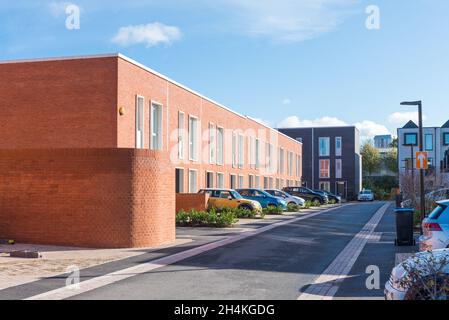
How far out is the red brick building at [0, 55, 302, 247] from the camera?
16.3m

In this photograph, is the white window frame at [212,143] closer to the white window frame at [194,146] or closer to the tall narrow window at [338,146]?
the white window frame at [194,146]

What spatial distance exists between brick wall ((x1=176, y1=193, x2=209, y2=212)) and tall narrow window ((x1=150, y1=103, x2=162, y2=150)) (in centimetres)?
280

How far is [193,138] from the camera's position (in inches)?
1406

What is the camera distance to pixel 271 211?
110 ft

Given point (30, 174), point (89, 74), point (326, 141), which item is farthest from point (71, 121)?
point (326, 141)

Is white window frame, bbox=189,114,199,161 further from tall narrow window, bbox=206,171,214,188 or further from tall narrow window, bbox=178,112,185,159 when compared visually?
tall narrow window, bbox=206,171,214,188

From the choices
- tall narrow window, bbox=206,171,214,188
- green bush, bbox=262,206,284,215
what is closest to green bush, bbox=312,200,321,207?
tall narrow window, bbox=206,171,214,188

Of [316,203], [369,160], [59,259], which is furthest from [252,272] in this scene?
[369,160]

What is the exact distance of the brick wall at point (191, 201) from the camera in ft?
97.4

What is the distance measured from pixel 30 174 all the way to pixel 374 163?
84.9 meters

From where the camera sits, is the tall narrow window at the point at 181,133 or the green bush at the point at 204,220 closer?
the green bush at the point at 204,220

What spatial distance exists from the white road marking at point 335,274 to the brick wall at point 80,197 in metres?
5.52

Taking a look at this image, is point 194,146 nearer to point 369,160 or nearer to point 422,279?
point 422,279

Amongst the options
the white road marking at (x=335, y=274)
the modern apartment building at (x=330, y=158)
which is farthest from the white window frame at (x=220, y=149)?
the modern apartment building at (x=330, y=158)
